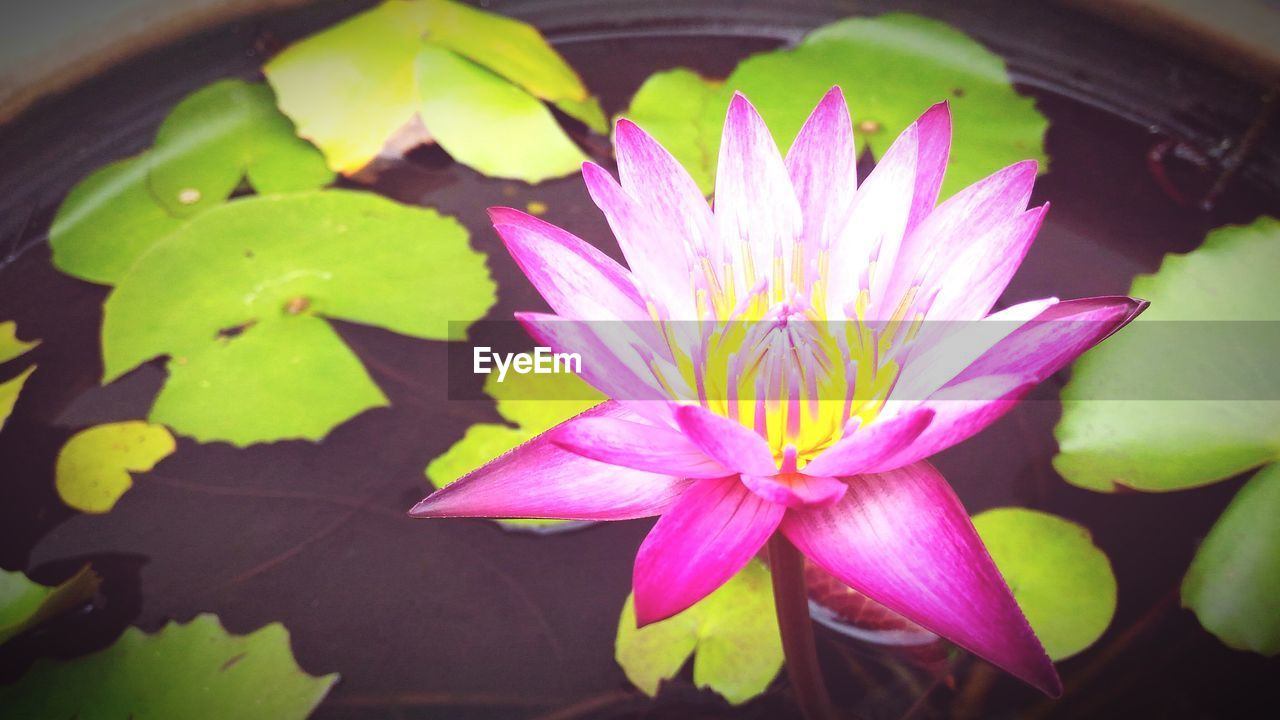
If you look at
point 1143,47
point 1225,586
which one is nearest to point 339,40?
point 1143,47

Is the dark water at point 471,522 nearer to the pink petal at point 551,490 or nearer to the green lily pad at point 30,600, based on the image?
the green lily pad at point 30,600

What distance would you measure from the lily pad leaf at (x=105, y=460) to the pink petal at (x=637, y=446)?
75cm

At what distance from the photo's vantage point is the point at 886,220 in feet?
2.55

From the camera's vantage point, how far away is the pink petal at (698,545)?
0.62m

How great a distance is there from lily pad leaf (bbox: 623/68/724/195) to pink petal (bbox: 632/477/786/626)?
2.33 feet

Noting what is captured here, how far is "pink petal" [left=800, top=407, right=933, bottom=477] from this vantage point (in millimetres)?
576

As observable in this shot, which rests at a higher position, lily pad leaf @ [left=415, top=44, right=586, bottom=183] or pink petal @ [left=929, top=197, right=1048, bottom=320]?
pink petal @ [left=929, top=197, right=1048, bottom=320]

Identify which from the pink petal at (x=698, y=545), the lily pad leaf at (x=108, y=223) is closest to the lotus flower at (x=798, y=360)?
the pink petal at (x=698, y=545)

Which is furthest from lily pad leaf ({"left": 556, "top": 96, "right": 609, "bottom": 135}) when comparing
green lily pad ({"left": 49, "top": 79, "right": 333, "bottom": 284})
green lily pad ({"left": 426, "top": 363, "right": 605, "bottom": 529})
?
green lily pad ({"left": 426, "top": 363, "right": 605, "bottom": 529})

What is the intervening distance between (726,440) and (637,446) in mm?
77

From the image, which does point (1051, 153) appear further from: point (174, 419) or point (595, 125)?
point (174, 419)

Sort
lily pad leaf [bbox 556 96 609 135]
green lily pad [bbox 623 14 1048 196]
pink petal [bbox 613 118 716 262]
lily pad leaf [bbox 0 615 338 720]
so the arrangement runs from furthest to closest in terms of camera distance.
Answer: lily pad leaf [bbox 556 96 609 135] < green lily pad [bbox 623 14 1048 196] < lily pad leaf [bbox 0 615 338 720] < pink petal [bbox 613 118 716 262]

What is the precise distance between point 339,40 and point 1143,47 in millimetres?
1373

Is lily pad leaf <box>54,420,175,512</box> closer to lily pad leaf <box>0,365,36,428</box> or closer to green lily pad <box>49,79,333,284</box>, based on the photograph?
lily pad leaf <box>0,365,36,428</box>
